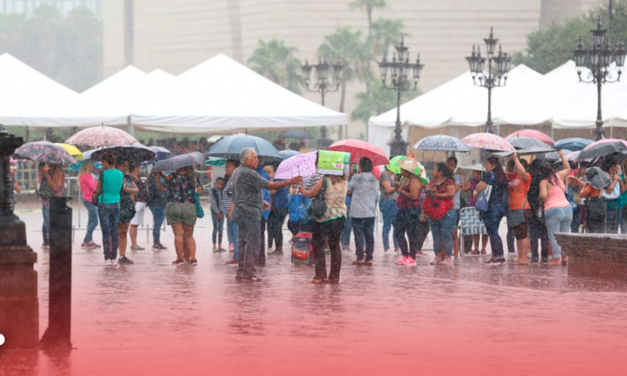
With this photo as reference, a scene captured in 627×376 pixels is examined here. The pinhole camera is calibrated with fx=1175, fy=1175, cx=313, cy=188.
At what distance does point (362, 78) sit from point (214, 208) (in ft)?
223

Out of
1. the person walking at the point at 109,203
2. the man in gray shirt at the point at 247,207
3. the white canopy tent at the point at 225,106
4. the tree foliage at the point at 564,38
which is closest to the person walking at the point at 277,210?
the person walking at the point at 109,203

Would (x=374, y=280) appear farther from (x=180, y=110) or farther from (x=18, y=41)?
(x=18, y=41)

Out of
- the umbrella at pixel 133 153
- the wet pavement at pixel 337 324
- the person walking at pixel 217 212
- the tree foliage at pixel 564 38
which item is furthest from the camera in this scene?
the tree foliage at pixel 564 38

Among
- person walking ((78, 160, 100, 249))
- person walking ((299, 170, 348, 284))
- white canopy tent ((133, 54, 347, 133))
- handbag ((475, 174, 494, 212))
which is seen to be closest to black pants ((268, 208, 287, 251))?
person walking ((78, 160, 100, 249))

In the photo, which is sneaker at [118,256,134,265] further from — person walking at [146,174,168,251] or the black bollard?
the black bollard

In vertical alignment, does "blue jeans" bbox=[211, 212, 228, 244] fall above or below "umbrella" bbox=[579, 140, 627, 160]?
below

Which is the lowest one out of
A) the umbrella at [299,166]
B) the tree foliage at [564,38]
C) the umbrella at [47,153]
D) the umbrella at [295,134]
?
the umbrella at [299,166]

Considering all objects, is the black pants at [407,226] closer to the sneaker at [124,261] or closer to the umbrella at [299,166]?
the umbrella at [299,166]

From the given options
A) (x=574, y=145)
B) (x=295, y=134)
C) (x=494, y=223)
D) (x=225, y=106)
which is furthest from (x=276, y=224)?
(x=295, y=134)

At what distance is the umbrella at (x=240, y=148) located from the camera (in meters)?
17.4

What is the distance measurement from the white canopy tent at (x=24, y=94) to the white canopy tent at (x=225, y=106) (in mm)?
2595

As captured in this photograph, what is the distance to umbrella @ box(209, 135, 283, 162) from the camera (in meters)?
17.4

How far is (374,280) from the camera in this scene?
45.5 feet

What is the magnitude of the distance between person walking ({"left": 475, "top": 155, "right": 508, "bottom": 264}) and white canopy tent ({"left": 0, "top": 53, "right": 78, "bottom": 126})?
14.6 metres
